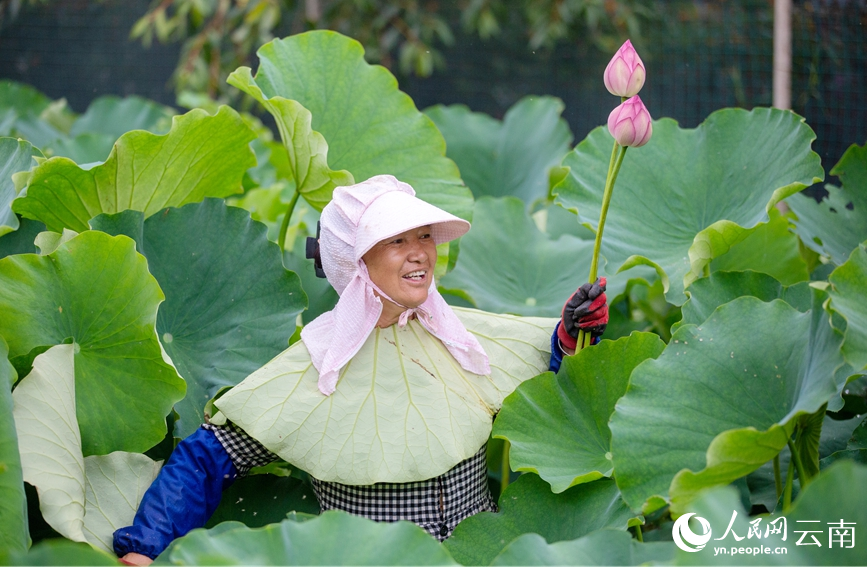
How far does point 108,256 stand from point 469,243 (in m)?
0.98

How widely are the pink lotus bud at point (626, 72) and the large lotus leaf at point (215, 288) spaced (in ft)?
2.35

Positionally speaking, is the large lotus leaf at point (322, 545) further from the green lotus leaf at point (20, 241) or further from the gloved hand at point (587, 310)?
the green lotus leaf at point (20, 241)

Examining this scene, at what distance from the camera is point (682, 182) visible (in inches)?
77.1

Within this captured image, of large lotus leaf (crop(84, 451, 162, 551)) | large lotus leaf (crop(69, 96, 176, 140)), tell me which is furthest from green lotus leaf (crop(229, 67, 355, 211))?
large lotus leaf (crop(69, 96, 176, 140))

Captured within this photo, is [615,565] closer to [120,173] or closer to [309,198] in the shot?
[309,198]

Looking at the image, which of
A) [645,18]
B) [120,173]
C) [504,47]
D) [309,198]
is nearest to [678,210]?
[309,198]

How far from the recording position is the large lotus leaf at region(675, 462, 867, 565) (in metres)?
0.92

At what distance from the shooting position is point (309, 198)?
1898mm

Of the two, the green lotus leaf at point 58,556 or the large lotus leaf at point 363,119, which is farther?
the large lotus leaf at point 363,119

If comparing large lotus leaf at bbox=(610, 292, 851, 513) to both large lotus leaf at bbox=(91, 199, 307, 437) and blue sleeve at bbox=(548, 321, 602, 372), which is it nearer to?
blue sleeve at bbox=(548, 321, 602, 372)

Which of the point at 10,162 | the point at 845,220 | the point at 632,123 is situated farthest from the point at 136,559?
the point at 845,220

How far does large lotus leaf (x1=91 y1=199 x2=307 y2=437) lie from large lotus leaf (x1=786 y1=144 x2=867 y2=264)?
111cm

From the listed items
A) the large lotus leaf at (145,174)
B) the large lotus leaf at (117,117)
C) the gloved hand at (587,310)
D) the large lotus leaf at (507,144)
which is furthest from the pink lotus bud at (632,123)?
the large lotus leaf at (117,117)

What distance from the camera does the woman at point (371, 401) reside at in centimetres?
142
